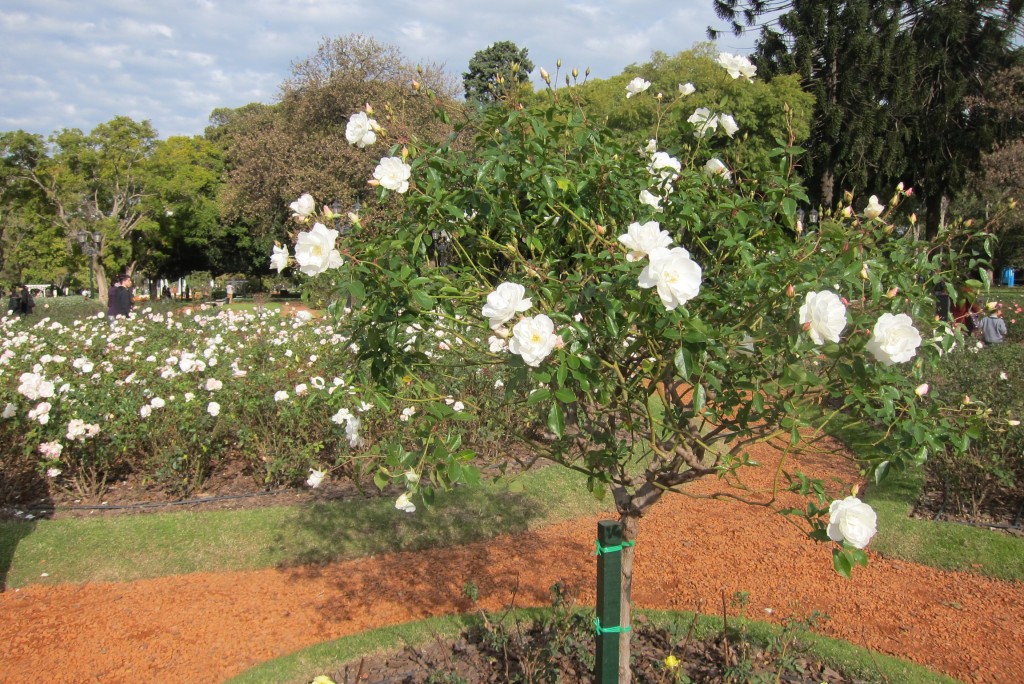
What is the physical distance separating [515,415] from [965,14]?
72.3 ft

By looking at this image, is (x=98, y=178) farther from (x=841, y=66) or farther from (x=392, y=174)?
(x=392, y=174)

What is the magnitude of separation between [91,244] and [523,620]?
3109 centimetres

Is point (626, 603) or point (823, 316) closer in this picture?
point (823, 316)

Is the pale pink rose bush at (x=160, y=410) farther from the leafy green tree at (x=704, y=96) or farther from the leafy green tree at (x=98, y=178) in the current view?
the leafy green tree at (x=98, y=178)

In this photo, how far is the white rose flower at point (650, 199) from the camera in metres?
2.33

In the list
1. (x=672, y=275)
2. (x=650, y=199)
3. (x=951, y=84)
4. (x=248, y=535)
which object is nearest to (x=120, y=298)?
(x=248, y=535)

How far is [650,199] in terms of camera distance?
92.3 inches

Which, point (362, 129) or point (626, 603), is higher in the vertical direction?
point (362, 129)

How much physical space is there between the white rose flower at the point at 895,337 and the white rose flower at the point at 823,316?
0.44 ft

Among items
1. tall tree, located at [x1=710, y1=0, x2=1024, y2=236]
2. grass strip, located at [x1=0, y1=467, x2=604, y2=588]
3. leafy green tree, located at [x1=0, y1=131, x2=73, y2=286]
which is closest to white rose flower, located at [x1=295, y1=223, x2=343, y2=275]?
grass strip, located at [x1=0, y1=467, x2=604, y2=588]

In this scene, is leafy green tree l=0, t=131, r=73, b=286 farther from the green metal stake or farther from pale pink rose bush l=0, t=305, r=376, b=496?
the green metal stake

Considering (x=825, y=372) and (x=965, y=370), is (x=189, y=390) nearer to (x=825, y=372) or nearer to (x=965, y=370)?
(x=825, y=372)

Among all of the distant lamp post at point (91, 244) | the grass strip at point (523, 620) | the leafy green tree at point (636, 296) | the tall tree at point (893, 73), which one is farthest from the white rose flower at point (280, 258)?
the distant lamp post at point (91, 244)

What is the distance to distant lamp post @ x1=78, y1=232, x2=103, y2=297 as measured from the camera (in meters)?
25.9
